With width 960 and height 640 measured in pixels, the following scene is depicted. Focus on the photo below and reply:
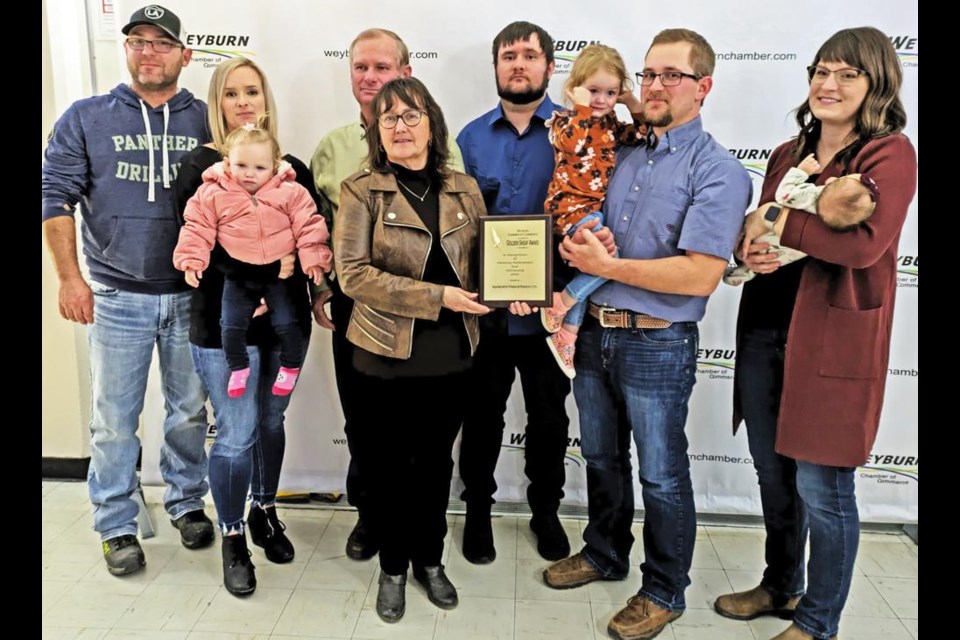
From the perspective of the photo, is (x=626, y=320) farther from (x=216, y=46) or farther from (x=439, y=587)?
(x=216, y=46)

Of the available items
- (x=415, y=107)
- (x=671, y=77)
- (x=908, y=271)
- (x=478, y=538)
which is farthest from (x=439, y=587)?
(x=908, y=271)

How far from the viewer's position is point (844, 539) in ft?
6.61

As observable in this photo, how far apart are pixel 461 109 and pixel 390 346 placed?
1.45 meters

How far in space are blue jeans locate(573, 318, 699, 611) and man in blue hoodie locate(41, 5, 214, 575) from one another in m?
1.71

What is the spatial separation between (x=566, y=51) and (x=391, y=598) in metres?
2.45

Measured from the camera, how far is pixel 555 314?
7.41ft

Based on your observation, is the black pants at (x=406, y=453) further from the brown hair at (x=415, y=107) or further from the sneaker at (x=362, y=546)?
the brown hair at (x=415, y=107)

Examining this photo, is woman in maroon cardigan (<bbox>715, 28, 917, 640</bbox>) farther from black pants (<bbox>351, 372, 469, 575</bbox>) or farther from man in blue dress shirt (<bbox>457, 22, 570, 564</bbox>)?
black pants (<bbox>351, 372, 469, 575</bbox>)

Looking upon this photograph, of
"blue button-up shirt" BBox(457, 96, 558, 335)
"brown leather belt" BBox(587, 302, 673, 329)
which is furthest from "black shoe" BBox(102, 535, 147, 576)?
"brown leather belt" BBox(587, 302, 673, 329)

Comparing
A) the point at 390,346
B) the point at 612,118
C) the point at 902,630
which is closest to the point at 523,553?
the point at 390,346

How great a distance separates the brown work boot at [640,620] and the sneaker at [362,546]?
1062mm

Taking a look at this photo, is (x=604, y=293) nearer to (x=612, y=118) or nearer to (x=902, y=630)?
(x=612, y=118)

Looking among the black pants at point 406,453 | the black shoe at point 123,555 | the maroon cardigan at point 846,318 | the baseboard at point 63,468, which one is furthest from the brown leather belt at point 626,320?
the baseboard at point 63,468

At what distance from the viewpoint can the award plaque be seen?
2117mm
